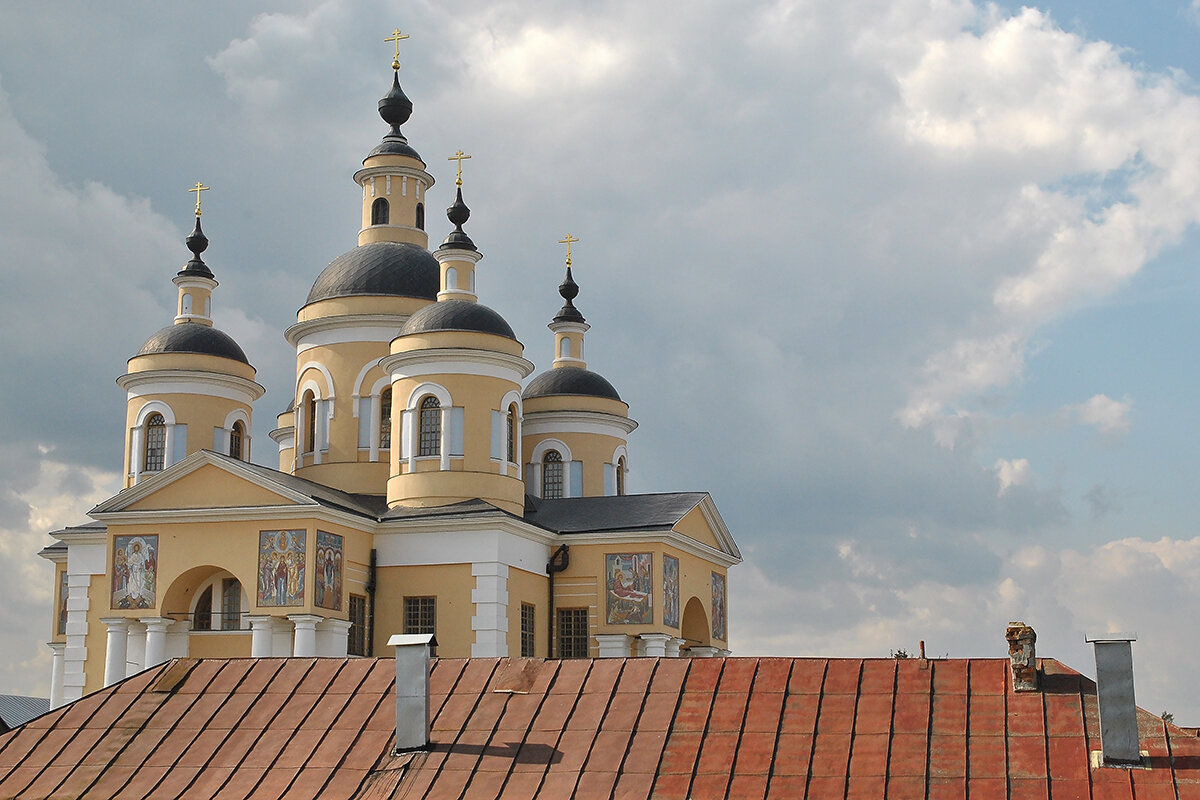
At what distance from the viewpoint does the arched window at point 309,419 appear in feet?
121

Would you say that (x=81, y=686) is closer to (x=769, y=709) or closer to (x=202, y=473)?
(x=202, y=473)

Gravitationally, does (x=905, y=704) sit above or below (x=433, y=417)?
below

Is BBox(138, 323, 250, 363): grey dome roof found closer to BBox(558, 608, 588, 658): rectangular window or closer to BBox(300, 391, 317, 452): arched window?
BBox(300, 391, 317, 452): arched window

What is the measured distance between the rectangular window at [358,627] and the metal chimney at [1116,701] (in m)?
19.6

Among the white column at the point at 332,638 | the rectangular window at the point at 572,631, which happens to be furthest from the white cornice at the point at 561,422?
the white column at the point at 332,638

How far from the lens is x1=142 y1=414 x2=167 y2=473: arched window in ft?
122

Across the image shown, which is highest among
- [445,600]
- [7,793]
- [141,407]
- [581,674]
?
[141,407]

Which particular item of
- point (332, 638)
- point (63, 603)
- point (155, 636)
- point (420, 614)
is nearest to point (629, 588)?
point (420, 614)

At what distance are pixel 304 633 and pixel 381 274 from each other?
9977 mm

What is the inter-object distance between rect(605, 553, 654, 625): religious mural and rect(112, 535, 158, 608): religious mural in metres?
9.08

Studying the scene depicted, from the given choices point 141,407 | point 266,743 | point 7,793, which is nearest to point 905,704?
point 266,743

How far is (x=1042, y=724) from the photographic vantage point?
15.2 meters

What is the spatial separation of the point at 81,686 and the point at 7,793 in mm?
17060

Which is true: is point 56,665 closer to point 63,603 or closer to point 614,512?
point 63,603
